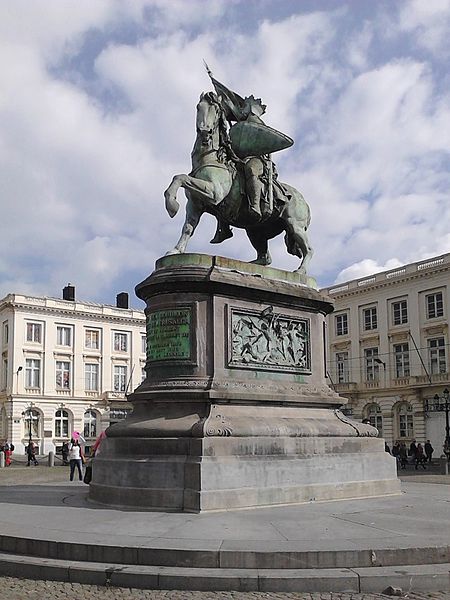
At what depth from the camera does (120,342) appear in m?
75.2

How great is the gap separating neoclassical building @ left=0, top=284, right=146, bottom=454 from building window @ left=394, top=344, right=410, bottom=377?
29358 millimetres

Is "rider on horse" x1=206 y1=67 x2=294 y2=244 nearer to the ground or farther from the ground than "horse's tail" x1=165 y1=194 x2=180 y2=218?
farther from the ground

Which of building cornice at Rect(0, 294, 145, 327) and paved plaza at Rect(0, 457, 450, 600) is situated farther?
building cornice at Rect(0, 294, 145, 327)

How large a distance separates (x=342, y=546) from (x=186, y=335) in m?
5.05

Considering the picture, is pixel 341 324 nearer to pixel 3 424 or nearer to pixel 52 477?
pixel 3 424

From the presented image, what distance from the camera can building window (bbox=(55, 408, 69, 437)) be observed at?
6912cm

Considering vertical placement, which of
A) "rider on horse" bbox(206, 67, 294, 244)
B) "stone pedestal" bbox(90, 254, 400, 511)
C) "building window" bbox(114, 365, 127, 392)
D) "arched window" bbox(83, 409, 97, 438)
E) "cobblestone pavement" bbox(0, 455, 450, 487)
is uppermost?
"rider on horse" bbox(206, 67, 294, 244)

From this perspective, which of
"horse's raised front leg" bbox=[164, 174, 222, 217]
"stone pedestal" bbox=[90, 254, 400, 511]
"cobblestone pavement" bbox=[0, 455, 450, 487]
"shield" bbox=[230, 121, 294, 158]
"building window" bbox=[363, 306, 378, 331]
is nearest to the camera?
"stone pedestal" bbox=[90, 254, 400, 511]

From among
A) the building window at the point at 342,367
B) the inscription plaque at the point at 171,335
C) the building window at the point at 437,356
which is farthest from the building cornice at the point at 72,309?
the inscription plaque at the point at 171,335

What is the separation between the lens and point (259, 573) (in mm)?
7020

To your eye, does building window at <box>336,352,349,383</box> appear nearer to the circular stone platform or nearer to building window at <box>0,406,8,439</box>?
building window at <box>0,406,8,439</box>

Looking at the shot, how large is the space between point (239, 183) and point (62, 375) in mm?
60242

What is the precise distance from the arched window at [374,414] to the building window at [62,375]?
29369mm

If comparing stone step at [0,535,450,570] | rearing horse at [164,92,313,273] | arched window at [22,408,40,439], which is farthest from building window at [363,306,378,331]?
stone step at [0,535,450,570]
